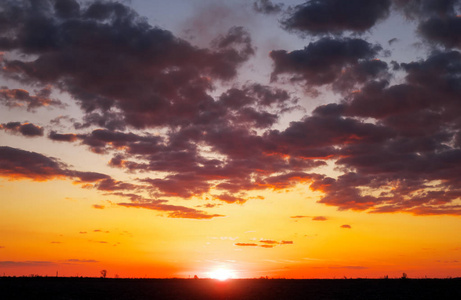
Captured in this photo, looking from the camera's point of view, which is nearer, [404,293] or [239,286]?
[404,293]

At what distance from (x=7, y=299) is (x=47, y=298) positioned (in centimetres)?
358

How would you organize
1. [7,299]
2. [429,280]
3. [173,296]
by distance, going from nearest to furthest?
[7,299]
[173,296]
[429,280]

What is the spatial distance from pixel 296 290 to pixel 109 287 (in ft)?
70.0

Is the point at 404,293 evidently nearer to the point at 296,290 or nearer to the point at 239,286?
the point at 296,290

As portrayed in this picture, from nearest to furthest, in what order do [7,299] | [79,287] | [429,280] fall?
[7,299]
[79,287]
[429,280]

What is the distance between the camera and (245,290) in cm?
5628

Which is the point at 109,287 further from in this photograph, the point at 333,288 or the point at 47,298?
the point at 333,288

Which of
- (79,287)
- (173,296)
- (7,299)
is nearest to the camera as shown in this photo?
(7,299)

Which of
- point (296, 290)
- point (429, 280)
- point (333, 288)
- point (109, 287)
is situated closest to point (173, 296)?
point (109, 287)

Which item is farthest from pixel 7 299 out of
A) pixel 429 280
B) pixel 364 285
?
pixel 429 280

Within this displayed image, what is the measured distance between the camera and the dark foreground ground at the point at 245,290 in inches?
1986

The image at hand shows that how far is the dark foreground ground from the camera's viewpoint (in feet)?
165

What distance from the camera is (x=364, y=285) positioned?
5819 cm

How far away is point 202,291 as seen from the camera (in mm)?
55281
